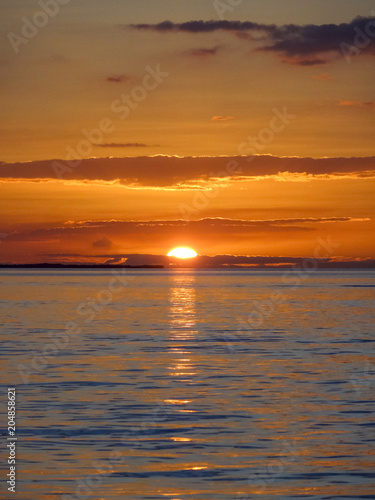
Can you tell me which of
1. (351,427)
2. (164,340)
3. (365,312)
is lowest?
(351,427)

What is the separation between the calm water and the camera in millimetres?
16812

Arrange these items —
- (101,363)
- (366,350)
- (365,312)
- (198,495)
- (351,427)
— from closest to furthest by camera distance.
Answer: (198,495) → (351,427) → (101,363) → (366,350) → (365,312)

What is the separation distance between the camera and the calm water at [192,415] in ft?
55.2

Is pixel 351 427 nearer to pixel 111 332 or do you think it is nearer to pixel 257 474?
pixel 257 474

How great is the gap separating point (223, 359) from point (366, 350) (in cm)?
762

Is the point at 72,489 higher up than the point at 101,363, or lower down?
lower down

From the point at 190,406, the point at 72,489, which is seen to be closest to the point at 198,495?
the point at 72,489

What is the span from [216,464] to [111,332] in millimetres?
31886

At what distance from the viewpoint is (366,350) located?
39.8 metres

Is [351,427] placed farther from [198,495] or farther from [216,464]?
[198,495]

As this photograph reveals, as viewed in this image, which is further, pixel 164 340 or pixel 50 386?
pixel 164 340

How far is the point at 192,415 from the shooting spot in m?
23.3

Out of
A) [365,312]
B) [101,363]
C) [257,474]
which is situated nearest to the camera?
[257,474]

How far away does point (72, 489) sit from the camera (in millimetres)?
16219
